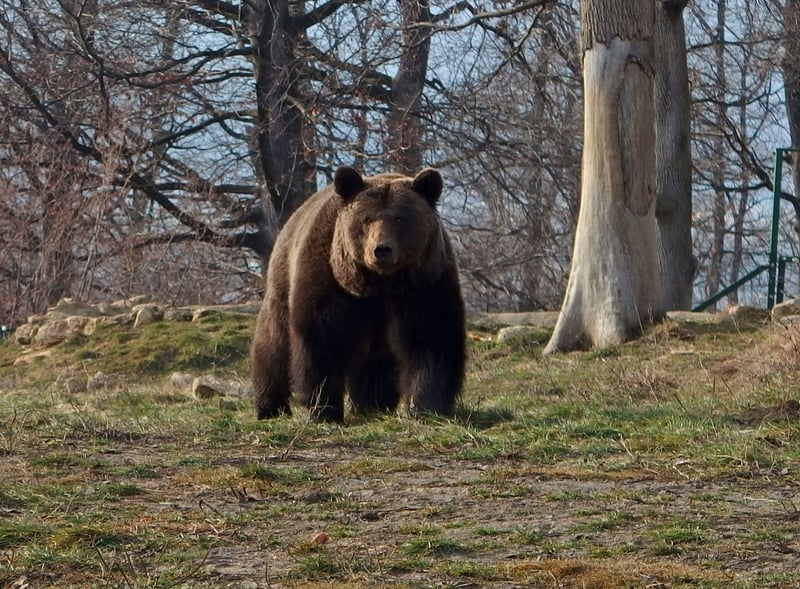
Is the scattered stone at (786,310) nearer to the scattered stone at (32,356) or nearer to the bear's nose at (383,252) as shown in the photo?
the bear's nose at (383,252)

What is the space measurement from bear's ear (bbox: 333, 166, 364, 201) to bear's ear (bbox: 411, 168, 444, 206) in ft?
1.22

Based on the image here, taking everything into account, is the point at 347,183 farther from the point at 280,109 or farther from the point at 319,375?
the point at 280,109

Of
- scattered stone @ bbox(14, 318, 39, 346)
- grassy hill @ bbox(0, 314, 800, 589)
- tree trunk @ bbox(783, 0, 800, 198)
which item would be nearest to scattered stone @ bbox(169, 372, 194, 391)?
grassy hill @ bbox(0, 314, 800, 589)

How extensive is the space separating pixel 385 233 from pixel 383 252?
0.23 metres

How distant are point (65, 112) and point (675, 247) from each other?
1134cm

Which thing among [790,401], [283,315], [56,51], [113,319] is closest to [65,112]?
[56,51]

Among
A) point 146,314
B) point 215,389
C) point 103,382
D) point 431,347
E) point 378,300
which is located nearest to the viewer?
point 431,347

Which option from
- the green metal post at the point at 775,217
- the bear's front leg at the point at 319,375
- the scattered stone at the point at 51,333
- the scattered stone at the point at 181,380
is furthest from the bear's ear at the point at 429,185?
the scattered stone at the point at 51,333

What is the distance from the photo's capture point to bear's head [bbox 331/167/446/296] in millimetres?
8586

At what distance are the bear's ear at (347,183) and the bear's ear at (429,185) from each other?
0.37m

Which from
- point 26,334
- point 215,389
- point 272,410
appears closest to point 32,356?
point 26,334

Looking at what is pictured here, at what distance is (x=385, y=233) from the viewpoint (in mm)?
8625

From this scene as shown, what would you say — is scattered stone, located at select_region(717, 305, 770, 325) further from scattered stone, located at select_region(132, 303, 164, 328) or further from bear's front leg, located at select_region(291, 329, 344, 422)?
scattered stone, located at select_region(132, 303, 164, 328)

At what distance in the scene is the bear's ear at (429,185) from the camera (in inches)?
352
